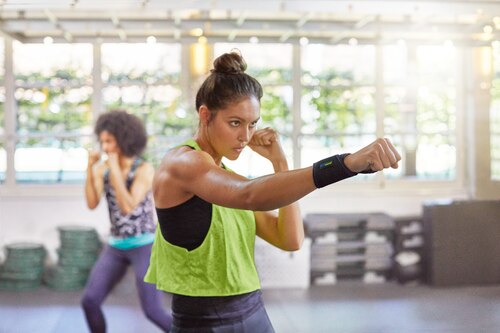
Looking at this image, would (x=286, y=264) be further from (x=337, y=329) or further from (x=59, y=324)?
(x=59, y=324)

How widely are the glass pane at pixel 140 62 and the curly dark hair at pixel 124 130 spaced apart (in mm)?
3414

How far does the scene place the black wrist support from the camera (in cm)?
154

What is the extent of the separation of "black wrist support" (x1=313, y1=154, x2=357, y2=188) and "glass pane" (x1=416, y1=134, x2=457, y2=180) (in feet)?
23.6

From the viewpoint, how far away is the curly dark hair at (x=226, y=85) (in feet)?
6.51

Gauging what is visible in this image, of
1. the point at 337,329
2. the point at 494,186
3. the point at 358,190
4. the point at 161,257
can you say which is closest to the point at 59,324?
the point at 337,329

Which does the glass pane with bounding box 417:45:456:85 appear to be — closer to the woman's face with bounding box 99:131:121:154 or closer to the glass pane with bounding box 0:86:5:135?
the glass pane with bounding box 0:86:5:135

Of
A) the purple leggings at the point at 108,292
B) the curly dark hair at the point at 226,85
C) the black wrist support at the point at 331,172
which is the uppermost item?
the curly dark hair at the point at 226,85

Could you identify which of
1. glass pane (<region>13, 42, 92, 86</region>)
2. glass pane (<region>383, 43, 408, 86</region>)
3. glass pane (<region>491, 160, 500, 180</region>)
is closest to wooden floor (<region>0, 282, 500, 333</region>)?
glass pane (<region>491, 160, 500, 180</region>)

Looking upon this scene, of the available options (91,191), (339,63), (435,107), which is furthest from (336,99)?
(91,191)

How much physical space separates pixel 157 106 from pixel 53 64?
1.18 meters

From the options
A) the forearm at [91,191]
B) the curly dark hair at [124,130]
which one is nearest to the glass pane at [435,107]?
the curly dark hair at [124,130]

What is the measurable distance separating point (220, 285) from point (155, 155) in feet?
19.5

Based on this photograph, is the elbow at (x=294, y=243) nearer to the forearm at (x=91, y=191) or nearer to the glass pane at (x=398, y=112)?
the forearm at (x=91, y=191)

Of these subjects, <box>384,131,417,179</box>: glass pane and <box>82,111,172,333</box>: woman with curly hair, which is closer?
<box>82,111,172,333</box>: woman with curly hair
